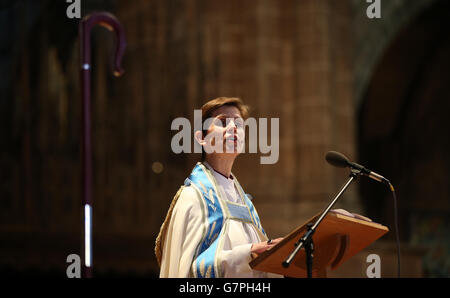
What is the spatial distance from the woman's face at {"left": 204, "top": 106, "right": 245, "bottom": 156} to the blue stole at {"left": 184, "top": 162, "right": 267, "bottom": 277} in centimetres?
11

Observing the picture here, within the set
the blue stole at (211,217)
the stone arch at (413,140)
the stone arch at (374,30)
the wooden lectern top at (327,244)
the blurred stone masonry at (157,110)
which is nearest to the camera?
the wooden lectern top at (327,244)

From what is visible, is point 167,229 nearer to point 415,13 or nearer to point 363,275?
point 363,275

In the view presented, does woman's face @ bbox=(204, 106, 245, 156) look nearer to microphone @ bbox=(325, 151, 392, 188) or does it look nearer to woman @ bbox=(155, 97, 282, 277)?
woman @ bbox=(155, 97, 282, 277)

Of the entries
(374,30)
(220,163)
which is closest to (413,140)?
(374,30)

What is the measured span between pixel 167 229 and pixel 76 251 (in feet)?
14.9

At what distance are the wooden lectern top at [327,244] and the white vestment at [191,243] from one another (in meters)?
Answer: 0.10

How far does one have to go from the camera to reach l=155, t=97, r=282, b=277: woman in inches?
112

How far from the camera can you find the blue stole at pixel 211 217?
2830 mm

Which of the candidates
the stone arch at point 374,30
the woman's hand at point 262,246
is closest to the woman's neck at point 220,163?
the woman's hand at point 262,246

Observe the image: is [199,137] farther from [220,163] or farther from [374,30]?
[374,30]

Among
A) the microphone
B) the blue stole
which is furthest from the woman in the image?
the microphone

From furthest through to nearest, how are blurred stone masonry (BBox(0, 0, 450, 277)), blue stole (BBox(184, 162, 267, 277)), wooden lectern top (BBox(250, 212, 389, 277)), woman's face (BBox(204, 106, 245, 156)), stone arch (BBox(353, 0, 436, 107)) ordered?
stone arch (BBox(353, 0, 436, 107)) < blurred stone masonry (BBox(0, 0, 450, 277)) < woman's face (BBox(204, 106, 245, 156)) < blue stole (BBox(184, 162, 267, 277)) < wooden lectern top (BBox(250, 212, 389, 277))

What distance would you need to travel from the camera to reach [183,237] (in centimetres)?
290

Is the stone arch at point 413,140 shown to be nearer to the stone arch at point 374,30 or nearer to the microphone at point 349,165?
the stone arch at point 374,30
